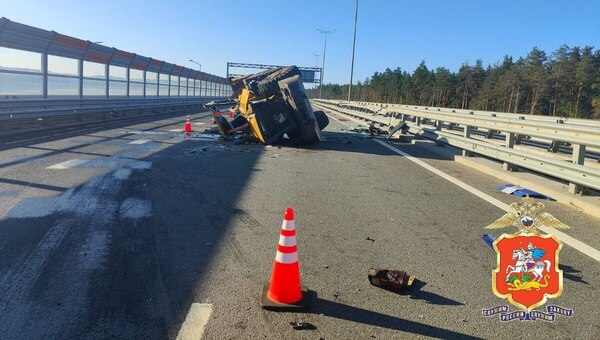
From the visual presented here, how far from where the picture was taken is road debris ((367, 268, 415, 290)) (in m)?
4.00

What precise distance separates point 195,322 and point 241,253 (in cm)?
149

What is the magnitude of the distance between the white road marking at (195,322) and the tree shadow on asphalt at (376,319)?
780 mm

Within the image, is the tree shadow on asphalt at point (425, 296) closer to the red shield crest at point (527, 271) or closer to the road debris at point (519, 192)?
the red shield crest at point (527, 271)

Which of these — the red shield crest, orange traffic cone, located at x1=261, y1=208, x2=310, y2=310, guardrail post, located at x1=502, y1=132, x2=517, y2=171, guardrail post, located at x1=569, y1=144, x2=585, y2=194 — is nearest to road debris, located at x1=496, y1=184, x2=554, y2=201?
guardrail post, located at x1=569, y1=144, x2=585, y2=194

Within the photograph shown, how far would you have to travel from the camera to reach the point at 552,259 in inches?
144

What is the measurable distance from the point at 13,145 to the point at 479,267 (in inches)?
485

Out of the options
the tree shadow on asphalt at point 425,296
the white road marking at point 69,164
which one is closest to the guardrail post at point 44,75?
the white road marking at point 69,164

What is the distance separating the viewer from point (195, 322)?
133 inches

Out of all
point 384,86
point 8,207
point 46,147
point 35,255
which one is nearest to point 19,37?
point 46,147

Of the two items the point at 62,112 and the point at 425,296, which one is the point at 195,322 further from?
the point at 62,112

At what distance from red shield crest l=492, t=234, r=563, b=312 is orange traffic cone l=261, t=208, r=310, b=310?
1.46 metres

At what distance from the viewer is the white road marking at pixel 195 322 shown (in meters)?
3.19

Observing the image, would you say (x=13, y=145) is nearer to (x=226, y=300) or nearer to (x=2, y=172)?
(x=2, y=172)

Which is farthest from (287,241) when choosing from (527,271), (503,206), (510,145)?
(510,145)
